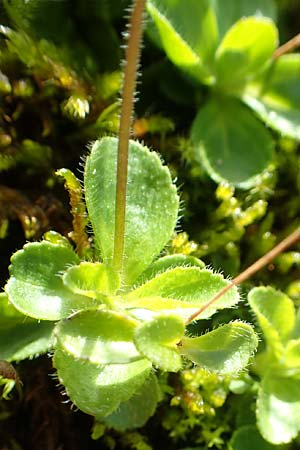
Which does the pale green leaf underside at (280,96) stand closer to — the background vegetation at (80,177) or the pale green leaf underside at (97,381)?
the background vegetation at (80,177)

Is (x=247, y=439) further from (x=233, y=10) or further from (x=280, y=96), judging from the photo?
(x=233, y=10)

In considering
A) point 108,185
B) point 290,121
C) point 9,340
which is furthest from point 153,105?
point 9,340

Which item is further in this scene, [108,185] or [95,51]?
[95,51]

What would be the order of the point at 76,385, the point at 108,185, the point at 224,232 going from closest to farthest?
the point at 76,385
the point at 108,185
the point at 224,232

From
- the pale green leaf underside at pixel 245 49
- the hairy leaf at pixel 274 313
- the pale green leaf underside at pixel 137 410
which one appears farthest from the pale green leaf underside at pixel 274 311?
the pale green leaf underside at pixel 245 49

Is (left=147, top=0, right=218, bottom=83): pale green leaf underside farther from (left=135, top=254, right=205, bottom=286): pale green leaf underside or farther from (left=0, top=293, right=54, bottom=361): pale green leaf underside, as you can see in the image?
(left=0, top=293, right=54, bottom=361): pale green leaf underside

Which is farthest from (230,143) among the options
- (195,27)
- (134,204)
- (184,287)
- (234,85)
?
(184,287)

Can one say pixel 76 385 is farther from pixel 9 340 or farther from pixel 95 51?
pixel 95 51
